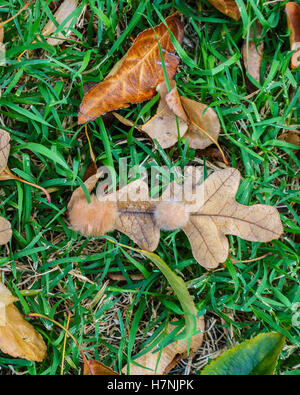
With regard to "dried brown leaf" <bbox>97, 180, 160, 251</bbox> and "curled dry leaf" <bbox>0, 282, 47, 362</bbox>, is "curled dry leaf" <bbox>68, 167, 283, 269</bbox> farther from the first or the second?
"curled dry leaf" <bbox>0, 282, 47, 362</bbox>

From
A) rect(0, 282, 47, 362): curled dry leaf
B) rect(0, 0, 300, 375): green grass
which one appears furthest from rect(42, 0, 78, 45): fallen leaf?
rect(0, 282, 47, 362): curled dry leaf

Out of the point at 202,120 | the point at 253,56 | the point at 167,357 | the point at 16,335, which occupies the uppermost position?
the point at 253,56

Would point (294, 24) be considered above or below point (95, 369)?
above

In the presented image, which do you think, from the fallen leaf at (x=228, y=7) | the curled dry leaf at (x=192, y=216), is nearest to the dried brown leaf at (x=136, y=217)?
the curled dry leaf at (x=192, y=216)

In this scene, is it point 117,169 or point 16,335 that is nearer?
point 16,335

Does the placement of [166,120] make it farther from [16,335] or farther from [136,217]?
[16,335]

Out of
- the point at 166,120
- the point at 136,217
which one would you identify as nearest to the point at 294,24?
the point at 166,120
